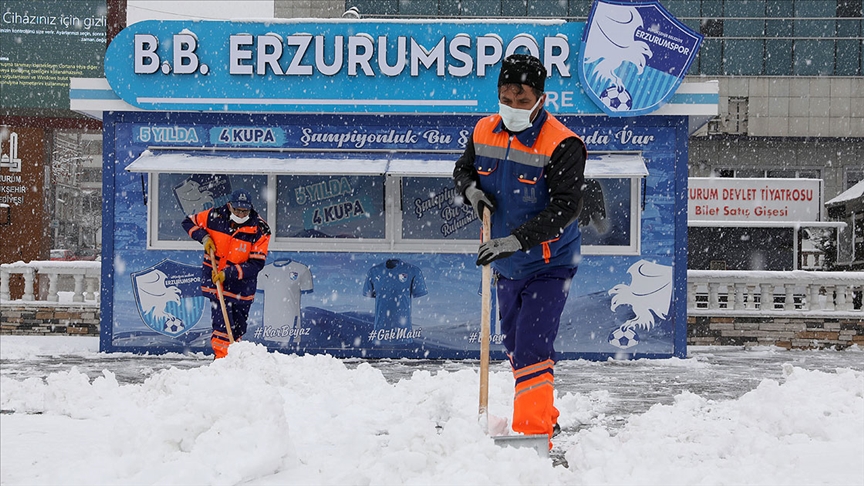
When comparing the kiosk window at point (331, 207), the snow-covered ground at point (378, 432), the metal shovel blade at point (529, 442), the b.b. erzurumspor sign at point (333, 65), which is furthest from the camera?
the kiosk window at point (331, 207)

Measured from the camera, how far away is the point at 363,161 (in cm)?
1007

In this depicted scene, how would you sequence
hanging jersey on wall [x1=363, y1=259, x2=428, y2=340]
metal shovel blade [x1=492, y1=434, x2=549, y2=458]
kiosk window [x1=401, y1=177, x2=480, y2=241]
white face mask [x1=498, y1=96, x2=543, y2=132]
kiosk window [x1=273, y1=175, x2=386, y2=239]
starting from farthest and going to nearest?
kiosk window [x1=273, y1=175, x2=386, y2=239]
kiosk window [x1=401, y1=177, x2=480, y2=241]
hanging jersey on wall [x1=363, y1=259, x2=428, y2=340]
white face mask [x1=498, y1=96, x2=543, y2=132]
metal shovel blade [x1=492, y1=434, x2=549, y2=458]

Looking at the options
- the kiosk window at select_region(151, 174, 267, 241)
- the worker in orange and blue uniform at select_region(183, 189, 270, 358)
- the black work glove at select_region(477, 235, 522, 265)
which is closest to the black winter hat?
the black work glove at select_region(477, 235, 522, 265)

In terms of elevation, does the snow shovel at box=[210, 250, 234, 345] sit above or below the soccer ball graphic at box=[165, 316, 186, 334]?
above

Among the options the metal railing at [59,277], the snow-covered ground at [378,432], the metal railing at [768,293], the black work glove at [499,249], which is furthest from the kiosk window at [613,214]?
the metal railing at [59,277]

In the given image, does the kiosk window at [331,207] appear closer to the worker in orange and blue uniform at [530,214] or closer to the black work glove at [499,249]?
the worker in orange and blue uniform at [530,214]

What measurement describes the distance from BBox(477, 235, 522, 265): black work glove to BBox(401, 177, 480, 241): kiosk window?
19.9 feet

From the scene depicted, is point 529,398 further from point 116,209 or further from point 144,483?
point 116,209

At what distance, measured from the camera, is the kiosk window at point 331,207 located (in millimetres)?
10609

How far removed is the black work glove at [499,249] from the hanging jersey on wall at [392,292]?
5859 millimetres

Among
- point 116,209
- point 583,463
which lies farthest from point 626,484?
point 116,209

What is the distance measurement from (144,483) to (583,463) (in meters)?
1.94

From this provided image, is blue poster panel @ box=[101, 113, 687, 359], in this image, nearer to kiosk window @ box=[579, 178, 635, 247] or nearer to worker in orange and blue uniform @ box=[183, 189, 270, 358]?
kiosk window @ box=[579, 178, 635, 247]

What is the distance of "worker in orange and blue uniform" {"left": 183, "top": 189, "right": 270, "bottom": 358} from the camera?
8.25 metres
